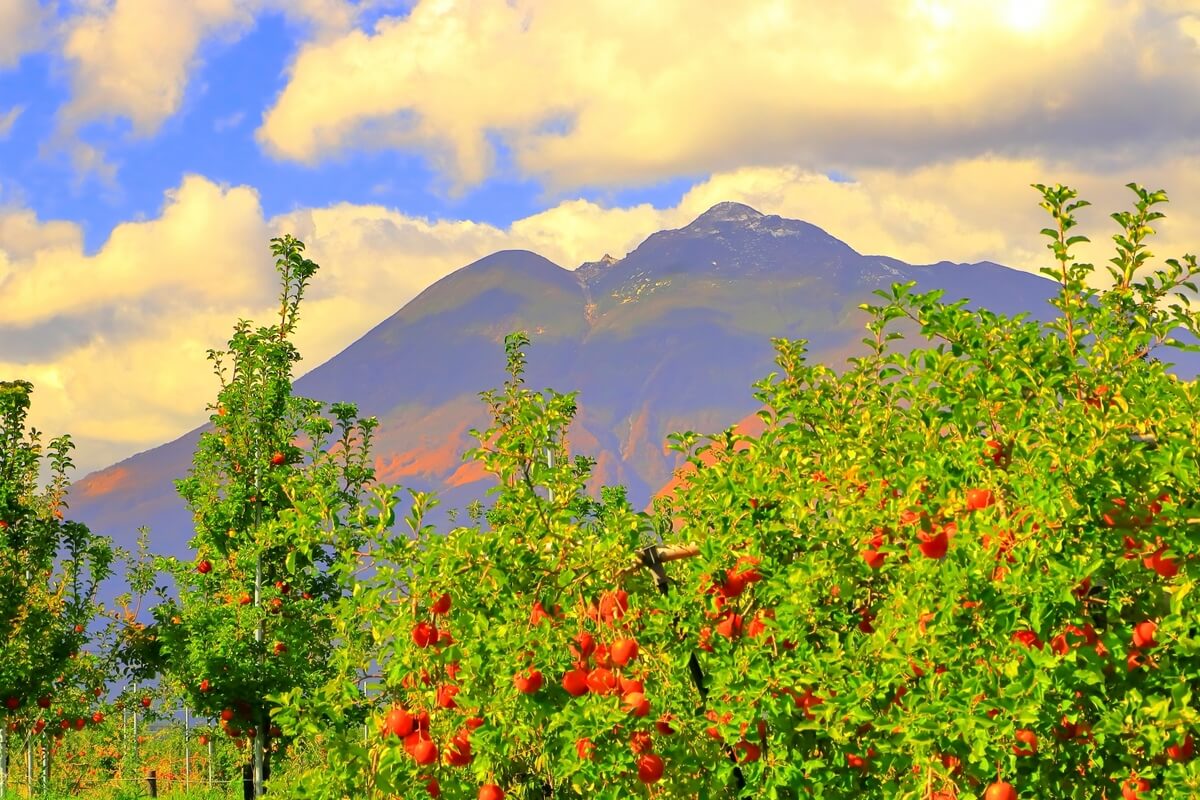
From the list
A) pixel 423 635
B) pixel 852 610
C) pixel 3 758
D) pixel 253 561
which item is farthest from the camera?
pixel 3 758

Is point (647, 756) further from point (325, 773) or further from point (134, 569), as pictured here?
point (134, 569)

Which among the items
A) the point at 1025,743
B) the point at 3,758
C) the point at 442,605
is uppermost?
the point at 442,605

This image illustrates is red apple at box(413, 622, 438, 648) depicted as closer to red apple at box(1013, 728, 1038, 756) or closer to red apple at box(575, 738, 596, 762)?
red apple at box(575, 738, 596, 762)

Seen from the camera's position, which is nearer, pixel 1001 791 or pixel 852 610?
pixel 1001 791

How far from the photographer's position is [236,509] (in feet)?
60.0

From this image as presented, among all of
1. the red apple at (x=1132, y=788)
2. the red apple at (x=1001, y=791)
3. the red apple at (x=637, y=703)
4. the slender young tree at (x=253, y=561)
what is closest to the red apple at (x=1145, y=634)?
the red apple at (x=1132, y=788)

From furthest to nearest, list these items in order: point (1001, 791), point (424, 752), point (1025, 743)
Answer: point (424, 752) < point (1025, 743) < point (1001, 791)

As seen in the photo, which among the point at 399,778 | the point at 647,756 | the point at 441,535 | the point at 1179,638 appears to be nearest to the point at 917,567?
the point at 1179,638

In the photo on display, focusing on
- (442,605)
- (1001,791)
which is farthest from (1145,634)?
(442,605)

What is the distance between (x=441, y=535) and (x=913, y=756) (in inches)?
94.0

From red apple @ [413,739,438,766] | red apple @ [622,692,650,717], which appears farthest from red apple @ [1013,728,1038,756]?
red apple @ [413,739,438,766]

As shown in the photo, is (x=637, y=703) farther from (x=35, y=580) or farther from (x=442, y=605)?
(x=35, y=580)

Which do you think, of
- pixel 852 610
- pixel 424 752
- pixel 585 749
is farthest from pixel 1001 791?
pixel 424 752

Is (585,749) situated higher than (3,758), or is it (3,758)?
(585,749)
